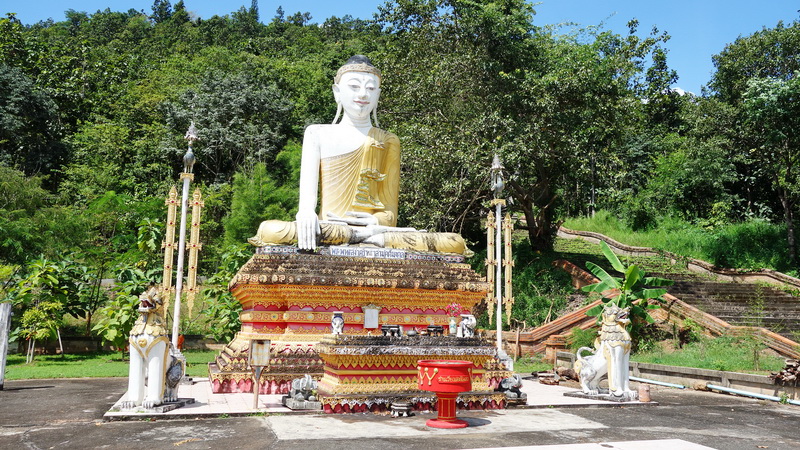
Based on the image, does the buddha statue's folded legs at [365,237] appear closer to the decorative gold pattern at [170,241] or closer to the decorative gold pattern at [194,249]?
the decorative gold pattern at [194,249]

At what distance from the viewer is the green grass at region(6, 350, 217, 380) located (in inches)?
518

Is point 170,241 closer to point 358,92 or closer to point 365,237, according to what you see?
point 365,237

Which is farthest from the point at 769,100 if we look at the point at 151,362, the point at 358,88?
the point at 151,362

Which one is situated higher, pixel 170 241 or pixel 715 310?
pixel 170 241

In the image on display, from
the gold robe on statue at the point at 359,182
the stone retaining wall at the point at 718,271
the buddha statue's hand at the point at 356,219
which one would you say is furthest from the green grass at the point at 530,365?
the stone retaining wall at the point at 718,271

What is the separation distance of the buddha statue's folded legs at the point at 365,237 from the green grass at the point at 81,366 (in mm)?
3714

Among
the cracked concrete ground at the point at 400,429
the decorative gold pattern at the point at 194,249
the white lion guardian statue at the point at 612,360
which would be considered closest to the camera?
the cracked concrete ground at the point at 400,429

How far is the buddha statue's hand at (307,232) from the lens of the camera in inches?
471

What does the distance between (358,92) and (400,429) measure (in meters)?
9.00

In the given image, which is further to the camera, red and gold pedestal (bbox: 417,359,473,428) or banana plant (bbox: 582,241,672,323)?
banana plant (bbox: 582,241,672,323)

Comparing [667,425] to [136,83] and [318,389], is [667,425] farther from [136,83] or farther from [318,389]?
[136,83]

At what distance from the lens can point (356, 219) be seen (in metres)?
13.7

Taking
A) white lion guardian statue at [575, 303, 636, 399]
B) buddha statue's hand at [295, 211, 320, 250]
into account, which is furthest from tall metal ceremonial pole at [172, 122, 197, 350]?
white lion guardian statue at [575, 303, 636, 399]

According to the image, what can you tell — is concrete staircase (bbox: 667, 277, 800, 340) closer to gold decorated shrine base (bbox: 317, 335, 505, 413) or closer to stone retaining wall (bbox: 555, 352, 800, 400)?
stone retaining wall (bbox: 555, 352, 800, 400)
